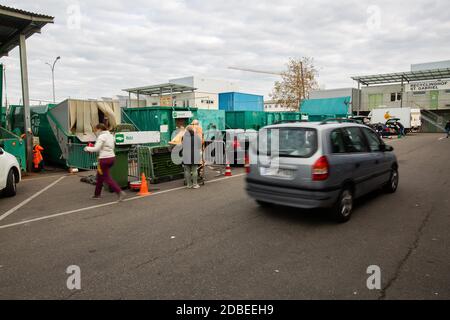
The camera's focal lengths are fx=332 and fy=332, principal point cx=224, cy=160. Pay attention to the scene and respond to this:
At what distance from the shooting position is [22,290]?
135 inches

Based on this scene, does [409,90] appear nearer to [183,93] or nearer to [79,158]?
[183,93]

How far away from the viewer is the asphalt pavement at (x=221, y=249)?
3.43m

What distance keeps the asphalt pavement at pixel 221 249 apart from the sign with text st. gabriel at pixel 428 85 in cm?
4563

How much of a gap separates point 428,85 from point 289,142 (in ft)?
162

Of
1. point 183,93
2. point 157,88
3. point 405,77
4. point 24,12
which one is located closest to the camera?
point 24,12

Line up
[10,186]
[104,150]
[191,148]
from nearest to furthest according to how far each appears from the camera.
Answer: [104,150] < [10,186] < [191,148]

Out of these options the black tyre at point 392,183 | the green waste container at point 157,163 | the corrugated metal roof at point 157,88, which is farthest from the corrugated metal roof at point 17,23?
the corrugated metal roof at point 157,88

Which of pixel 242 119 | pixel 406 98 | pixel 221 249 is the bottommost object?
pixel 221 249

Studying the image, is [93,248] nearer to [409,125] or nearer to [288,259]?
[288,259]

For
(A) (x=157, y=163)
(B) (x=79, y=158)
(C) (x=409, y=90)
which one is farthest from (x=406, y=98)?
(B) (x=79, y=158)

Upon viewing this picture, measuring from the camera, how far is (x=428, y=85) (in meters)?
45.8

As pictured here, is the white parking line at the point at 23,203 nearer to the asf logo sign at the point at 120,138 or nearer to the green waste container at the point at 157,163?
the asf logo sign at the point at 120,138

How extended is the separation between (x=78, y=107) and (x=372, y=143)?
36.3ft
